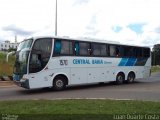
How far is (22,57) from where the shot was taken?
717 inches

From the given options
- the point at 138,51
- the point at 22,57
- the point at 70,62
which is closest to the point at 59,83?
the point at 70,62

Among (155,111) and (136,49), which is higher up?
(136,49)

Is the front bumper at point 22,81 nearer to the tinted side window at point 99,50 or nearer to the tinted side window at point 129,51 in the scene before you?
the tinted side window at point 99,50

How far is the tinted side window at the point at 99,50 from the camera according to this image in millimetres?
21094

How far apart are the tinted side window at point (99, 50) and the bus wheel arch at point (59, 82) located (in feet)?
9.13

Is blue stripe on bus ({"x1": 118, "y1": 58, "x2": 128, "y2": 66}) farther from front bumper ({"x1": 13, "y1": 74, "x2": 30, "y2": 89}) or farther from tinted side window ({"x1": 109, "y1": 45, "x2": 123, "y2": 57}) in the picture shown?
front bumper ({"x1": 13, "y1": 74, "x2": 30, "y2": 89})

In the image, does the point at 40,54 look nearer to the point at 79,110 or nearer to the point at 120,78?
the point at 120,78

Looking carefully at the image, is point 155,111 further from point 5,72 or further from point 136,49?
point 5,72

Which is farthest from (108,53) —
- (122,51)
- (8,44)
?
(8,44)

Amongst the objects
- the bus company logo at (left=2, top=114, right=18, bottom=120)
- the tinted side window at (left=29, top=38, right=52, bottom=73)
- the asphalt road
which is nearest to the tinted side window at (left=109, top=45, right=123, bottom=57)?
the asphalt road

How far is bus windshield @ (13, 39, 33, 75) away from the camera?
17.8 meters

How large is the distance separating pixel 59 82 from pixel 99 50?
3936 mm

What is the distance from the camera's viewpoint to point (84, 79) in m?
20.5

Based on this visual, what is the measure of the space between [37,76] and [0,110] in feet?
26.1
